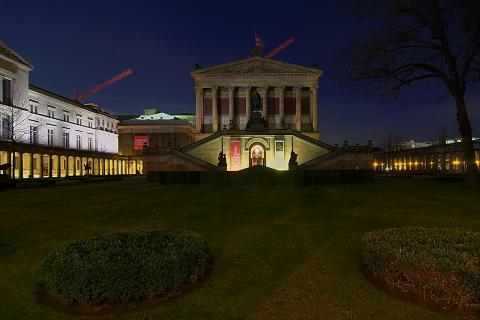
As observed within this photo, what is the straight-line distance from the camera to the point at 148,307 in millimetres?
6555

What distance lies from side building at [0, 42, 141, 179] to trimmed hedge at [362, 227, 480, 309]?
157ft

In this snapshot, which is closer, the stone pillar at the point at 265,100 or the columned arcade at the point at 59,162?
the columned arcade at the point at 59,162

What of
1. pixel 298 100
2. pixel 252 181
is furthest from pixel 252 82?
pixel 252 181

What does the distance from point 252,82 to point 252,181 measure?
55892mm

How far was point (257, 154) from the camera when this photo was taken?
5162 centimetres

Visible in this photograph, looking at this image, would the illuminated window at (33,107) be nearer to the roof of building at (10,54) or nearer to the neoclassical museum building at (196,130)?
the neoclassical museum building at (196,130)

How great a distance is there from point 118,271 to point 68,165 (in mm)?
73935

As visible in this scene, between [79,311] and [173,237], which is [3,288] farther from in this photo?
[173,237]

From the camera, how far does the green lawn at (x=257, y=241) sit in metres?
6.57

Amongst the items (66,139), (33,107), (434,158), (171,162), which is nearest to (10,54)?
(33,107)

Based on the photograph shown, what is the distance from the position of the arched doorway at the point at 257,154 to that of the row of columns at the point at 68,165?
33690mm

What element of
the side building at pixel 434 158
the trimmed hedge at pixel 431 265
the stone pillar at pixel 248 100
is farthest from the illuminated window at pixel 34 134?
the side building at pixel 434 158

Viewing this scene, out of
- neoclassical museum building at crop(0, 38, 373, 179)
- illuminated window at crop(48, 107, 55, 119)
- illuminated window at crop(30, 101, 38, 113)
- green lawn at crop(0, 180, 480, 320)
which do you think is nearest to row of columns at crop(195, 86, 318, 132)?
neoclassical museum building at crop(0, 38, 373, 179)

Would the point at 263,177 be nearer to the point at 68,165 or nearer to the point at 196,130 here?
the point at 196,130
